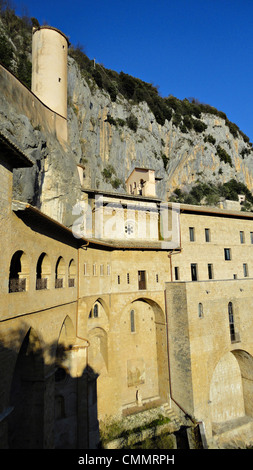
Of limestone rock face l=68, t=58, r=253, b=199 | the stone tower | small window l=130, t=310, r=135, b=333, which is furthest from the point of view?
limestone rock face l=68, t=58, r=253, b=199

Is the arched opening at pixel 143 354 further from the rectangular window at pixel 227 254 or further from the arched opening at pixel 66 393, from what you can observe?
the rectangular window at pixel 227 254

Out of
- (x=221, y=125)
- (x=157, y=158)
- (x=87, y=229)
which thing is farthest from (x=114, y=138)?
(x=221, y=125)

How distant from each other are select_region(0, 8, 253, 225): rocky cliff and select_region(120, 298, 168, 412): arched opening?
9.39 m

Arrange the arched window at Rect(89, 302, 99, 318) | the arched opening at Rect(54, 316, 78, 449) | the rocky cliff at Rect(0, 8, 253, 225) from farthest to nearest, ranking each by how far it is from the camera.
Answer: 1. the rocky cliff at Rect(0, 8, 253, 225)
2. the arched window at Rect(89, 302, 99, 318)
3. the arched opening at Rect(54, 316, 78, 449)

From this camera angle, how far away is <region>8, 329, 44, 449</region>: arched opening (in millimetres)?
9685

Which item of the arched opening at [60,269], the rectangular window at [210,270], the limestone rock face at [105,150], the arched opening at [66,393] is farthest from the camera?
the rectangular window at [210,270]

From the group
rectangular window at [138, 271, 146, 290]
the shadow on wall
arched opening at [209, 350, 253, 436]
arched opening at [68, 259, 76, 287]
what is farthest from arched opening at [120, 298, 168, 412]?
arched opening at [68, 259, 76, 287]

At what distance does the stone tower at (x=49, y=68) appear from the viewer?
2558 cm

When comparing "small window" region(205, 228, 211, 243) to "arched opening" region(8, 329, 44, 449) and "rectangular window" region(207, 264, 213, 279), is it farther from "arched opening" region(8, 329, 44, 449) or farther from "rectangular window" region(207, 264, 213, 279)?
"arched opening" region(8, 329, 44, 449)

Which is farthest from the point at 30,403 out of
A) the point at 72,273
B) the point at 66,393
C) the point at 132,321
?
the point at 132,321

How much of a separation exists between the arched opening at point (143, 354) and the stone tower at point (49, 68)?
20597mm

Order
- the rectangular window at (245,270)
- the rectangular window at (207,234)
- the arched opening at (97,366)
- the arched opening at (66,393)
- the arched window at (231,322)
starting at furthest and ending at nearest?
the rectangular window at (245,270) < the rectangular window at (207,234) < the arched window at (231,322) < the arched opening at (97,366) < the arched opening at (66,393)

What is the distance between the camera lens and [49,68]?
2595 cm

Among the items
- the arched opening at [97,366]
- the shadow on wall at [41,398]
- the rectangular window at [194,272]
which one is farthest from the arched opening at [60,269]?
the rectangular window at [194,272]
